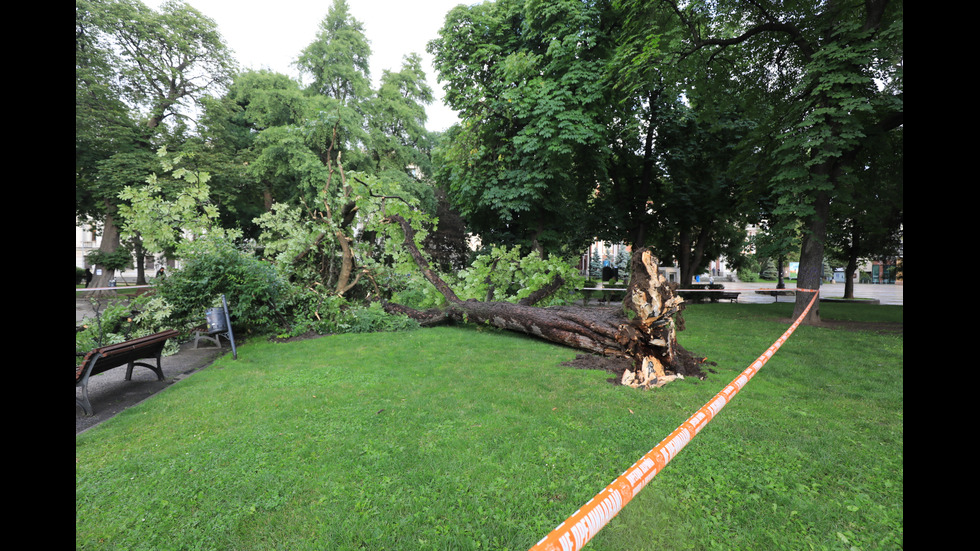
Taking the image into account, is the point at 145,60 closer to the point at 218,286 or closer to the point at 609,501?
Result: the point at 218,286

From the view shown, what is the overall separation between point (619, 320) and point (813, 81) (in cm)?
740

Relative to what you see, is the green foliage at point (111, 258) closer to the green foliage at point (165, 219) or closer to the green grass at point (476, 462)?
the green foliage at point (165, 219)

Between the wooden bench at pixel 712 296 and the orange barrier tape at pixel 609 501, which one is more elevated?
the orange barrier tape at pixel 609 501

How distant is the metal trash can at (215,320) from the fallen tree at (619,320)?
3397mm

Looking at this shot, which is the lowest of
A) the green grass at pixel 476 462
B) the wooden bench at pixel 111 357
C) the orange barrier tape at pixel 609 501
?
the green grass at pixel 476 462

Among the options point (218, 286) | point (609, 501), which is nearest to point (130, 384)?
point (218, 286)

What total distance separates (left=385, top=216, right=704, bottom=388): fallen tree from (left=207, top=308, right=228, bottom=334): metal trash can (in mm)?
3397

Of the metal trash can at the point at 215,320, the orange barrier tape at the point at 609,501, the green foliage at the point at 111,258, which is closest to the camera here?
the orange barrier tape at the point at 609,501

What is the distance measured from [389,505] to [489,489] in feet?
2.00

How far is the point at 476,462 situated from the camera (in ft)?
8.65

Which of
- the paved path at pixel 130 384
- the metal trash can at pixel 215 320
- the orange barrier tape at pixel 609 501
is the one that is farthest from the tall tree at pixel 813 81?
the paved path at pixel 130 384

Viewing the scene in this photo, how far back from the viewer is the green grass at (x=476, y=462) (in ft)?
6.50

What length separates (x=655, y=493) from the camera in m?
2.29
